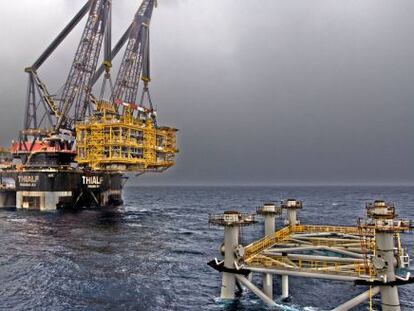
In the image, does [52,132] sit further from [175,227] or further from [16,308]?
[16,308]

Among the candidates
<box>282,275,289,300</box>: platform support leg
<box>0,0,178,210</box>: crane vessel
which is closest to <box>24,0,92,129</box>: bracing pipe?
<box>0,0,178,210</box>: crane vessel

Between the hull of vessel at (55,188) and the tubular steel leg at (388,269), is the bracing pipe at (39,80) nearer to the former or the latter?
the hull of vessel at (55,188)

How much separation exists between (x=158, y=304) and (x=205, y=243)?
103 feet

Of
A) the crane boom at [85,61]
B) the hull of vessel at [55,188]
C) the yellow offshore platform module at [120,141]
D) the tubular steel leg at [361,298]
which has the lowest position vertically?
the tubular steel leg at [361,298]

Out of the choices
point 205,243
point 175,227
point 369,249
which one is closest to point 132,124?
point 175,227

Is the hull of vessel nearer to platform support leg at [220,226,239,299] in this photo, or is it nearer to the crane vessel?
the crane vessel

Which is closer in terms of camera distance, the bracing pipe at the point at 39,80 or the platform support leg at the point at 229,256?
the platform support leg at the point at 229,256

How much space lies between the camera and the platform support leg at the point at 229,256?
25.6 meters

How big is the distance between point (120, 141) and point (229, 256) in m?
63.8

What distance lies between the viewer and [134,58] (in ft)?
379

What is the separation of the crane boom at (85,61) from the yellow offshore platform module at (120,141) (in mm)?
21259

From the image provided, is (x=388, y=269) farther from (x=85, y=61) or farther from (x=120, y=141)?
(x=85, y=61)

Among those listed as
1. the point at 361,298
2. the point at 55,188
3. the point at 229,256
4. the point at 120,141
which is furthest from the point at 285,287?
the point at 55,188

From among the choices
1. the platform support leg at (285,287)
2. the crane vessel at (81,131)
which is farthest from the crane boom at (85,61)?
the platform support leg at (285,287)
